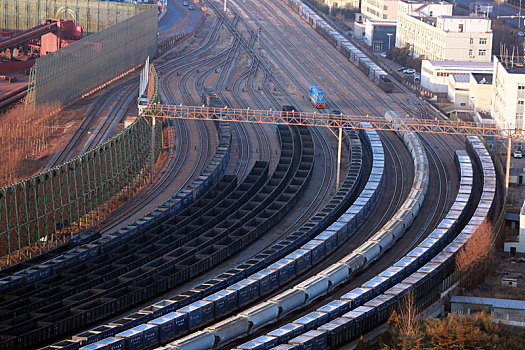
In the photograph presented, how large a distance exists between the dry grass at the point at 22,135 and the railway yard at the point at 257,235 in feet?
11.5

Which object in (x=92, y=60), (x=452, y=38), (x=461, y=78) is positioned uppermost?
(x=452, y=38)

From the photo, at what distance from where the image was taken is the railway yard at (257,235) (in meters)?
64.8

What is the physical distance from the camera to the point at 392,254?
A: 8281 cm

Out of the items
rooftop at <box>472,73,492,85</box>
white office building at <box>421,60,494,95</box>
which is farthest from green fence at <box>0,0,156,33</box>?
rooftop at <box>472,73,492,85</box>

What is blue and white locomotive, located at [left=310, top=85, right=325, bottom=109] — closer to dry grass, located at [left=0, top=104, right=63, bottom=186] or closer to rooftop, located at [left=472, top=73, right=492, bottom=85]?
rooftop, located at [left=472, top=73, right=492, bottom=85]

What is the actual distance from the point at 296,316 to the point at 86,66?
72.0 metres

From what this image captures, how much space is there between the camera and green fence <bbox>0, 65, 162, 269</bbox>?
256 ft

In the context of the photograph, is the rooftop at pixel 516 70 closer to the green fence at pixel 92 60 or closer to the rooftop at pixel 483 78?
the rooftop at pixel 483 78

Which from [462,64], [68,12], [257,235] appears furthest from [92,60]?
[257,235]

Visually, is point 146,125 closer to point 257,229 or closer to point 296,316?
point 257,229

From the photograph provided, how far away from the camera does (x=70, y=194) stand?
282ft

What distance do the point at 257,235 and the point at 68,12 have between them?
91717mm

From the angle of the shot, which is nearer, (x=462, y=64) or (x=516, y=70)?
(x=516, y=70)

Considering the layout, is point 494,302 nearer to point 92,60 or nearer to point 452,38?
point 92,60
